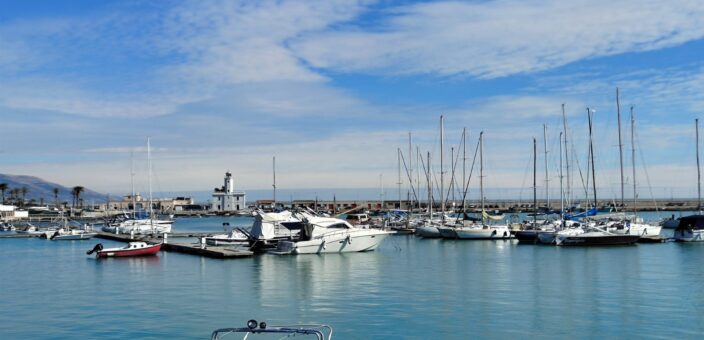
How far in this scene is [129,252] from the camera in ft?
189

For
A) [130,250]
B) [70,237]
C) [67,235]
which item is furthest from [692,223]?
[67,235]

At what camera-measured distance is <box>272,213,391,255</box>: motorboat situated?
2205 inches

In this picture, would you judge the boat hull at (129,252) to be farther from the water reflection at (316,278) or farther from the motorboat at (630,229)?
the motorboat at (630,229)

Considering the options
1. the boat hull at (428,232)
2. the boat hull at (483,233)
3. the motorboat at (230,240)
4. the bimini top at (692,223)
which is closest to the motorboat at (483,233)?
the boat hull at (483,233)

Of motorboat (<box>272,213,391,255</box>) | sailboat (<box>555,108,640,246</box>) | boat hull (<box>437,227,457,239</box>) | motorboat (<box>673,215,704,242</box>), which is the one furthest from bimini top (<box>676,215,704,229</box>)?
motorboat (<box>272,213,391,255</box>)

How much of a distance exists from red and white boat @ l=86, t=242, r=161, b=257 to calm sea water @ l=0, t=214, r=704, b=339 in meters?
1.84

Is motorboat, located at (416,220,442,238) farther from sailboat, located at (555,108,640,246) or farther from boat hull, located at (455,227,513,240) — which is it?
sailboat, located at (555,108,640,246)

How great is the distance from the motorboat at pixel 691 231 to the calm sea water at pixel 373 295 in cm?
1211

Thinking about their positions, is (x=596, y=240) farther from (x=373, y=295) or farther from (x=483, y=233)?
(x=373, y=295)

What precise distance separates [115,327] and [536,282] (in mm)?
22660

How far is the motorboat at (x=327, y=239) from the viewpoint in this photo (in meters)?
56.0

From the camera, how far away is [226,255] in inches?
2144

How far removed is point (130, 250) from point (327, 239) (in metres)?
15.9

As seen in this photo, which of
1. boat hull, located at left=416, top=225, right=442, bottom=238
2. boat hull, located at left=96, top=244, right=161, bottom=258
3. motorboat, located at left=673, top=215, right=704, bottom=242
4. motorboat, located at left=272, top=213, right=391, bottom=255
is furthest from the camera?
boat hull, located at left=416, top=225, right=442, bottom=238
